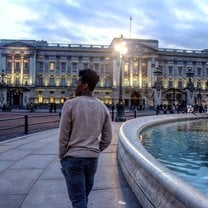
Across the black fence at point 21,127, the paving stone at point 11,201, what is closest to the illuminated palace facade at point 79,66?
the black fence at point 21,127

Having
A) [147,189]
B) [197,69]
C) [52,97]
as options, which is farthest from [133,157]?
[197,69]

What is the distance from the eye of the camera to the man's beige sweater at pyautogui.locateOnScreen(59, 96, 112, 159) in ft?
13.8

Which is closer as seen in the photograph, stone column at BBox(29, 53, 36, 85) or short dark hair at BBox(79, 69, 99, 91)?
short dark hair at BBox(79, 69, 99, 91)

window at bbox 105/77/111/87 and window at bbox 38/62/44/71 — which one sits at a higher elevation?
window at bbox 38/62/44/71

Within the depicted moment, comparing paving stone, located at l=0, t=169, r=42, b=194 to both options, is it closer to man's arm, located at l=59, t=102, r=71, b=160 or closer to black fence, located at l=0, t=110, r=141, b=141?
man's arm, located at l=59, t=102, r=71, b=160

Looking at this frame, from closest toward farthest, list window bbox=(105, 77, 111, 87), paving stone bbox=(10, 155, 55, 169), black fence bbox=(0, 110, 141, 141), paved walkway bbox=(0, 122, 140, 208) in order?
paved walkway bbox=(0, 122, 140, 208), paving stone bbox=(10, 155, 55, 169), black fence bbox=(0, 110, 141, 141), window bbox=(105, 77, 111, 87)

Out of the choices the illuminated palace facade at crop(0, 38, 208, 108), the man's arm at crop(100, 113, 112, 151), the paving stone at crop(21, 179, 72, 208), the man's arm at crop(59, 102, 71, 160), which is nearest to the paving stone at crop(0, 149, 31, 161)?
the paving stone at crop(21, 179, 72, 208)

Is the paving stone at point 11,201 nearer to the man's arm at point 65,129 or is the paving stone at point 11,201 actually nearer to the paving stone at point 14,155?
the man's arm at point 65,129

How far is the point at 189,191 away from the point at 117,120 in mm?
24854

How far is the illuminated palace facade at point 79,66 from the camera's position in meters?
118

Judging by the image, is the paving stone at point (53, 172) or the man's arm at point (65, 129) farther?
the paving stone at point (53, 172)

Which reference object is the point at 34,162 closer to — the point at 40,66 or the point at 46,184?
the point at 46,184

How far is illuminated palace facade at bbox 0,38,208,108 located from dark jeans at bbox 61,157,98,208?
11032 centimetres

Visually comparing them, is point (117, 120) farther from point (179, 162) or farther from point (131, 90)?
point (131, 90)
